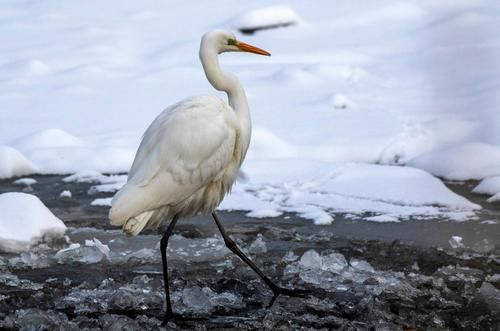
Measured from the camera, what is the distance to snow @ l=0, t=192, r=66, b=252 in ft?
21.0

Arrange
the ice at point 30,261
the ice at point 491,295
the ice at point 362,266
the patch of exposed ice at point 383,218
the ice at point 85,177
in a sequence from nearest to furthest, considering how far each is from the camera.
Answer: the ice at point 491,295 → the ice at point 362,266 → the ice at point 30,261 → the patch of exposed ice at point 383,218 → the ice at point 85,177

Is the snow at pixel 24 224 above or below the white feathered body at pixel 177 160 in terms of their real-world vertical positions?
below

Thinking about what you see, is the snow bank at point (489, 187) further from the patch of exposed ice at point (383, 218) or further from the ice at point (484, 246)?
the ice at point (484, 246)

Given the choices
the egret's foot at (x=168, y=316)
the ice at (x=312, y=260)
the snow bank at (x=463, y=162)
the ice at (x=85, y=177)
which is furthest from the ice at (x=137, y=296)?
the snow bank at (x=463, y=162)

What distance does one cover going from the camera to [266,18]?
1270 centimetres

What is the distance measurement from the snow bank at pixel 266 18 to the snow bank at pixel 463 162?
4729 millimetres

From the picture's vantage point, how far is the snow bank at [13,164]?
27.1 feet

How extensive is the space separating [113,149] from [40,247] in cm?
241

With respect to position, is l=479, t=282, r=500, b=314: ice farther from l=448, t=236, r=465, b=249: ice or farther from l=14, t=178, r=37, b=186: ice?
l=14, t=178, r=37, b=186: ice

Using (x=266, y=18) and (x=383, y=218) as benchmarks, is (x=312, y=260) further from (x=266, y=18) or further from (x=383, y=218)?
(x=266, y=18)

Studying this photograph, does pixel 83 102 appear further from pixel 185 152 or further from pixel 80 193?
pixel 185 152

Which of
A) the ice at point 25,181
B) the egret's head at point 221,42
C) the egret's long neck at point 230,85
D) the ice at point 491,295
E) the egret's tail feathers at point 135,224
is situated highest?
the egret's head at point 221,42

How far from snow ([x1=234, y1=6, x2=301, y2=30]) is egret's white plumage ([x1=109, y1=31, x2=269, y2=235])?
22.3ft

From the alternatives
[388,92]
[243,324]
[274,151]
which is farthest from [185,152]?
[388,92]
